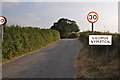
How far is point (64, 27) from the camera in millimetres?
57031

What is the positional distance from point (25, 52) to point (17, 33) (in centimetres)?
200

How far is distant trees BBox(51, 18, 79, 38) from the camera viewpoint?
5405 centimetres

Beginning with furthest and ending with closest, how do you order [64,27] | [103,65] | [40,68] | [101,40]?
1. [64,27]
2. [40,68]
3. [103,65]
4. [101,40]

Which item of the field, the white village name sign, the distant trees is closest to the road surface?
the field

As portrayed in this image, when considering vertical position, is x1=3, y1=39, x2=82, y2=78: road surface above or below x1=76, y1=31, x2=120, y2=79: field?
below

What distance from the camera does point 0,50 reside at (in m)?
7.71

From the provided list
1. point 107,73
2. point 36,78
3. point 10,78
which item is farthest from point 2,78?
point 107,73

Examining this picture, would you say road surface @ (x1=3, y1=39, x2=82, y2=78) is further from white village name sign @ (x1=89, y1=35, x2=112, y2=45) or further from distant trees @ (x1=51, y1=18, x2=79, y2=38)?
distant trees @ (x1=51, y1=18, x2=79, y2=38)

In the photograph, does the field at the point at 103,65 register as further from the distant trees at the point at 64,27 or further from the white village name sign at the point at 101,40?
the distant trees at the point at 64,27

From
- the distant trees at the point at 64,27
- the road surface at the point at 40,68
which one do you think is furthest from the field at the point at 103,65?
the distant trees at the point at 64,27

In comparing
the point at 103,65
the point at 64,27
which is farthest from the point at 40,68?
Answer: the point at 64,27

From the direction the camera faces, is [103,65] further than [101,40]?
→ Yes

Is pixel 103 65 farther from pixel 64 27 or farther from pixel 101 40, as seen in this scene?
pixel 64 27

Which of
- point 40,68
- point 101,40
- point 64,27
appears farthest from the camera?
point 64,27
